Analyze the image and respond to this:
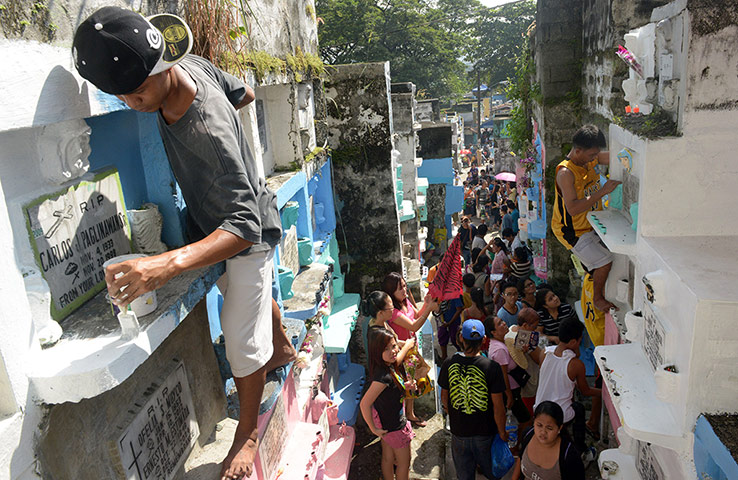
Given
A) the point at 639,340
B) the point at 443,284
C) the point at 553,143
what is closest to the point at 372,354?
the point at 443,284

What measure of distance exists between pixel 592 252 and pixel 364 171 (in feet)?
13.6

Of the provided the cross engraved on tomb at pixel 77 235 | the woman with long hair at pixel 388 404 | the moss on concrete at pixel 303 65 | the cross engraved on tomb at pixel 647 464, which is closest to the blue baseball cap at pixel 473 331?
the woman with long hair at pixel 388 404

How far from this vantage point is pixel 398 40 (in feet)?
89.6

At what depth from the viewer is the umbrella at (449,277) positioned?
6.24 metres

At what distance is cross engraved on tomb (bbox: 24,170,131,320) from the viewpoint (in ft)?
6.49

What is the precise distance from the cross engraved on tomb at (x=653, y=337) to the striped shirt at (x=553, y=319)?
10.4 feet

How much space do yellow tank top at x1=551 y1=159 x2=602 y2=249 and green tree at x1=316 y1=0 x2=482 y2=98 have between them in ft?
66.7

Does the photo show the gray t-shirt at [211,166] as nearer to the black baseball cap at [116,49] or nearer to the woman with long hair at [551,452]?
the black baseball cap at [116,49]

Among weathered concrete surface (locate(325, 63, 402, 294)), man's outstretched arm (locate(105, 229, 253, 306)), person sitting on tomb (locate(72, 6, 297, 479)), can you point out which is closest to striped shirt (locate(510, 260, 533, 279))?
weathered concrete surface (locate(325, 63, 402, 294))

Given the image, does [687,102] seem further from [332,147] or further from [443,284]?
[332,147]

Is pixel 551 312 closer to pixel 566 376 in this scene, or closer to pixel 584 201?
pixel 566 376

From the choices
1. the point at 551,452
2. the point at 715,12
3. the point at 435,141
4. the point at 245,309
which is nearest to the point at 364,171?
the point at 551,452

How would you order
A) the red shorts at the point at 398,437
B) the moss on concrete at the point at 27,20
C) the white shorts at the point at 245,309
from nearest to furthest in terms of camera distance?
the moss on concrete at the point at 27,20, the white shorts at the point at 245,309, the red shorts at the point at 398,437

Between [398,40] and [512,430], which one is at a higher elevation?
[398,40]
